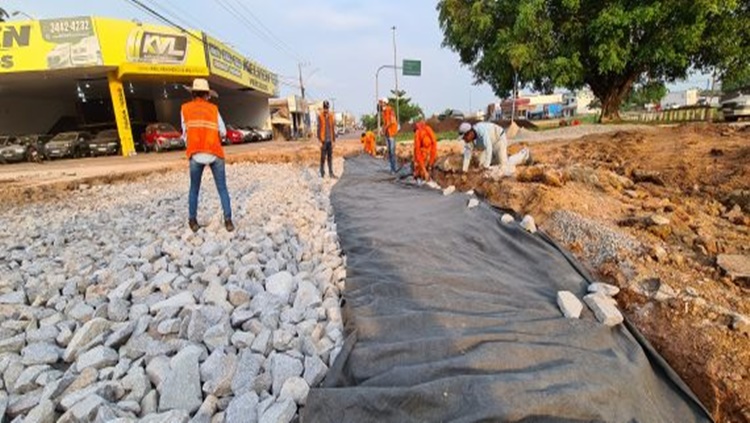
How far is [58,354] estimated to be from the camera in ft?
6.81

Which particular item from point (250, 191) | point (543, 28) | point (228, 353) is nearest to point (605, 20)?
point (543, 28)

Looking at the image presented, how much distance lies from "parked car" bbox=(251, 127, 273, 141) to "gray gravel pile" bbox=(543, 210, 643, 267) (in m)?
24.4

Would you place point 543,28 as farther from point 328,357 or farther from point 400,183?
point 328,357

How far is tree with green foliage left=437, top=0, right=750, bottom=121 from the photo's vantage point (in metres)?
14.8

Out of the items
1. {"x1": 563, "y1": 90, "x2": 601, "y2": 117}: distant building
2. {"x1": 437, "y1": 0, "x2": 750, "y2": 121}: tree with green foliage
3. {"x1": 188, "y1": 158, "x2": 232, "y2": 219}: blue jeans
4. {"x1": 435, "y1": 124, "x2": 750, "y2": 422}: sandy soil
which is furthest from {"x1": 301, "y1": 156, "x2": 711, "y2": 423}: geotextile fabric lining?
{"x1": 563, "y1": 90, "x2": 601, "y2": 117}: distant building

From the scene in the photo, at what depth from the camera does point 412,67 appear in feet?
61.8

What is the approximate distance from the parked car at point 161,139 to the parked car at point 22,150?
154 inches

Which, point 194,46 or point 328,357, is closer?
point 328,357

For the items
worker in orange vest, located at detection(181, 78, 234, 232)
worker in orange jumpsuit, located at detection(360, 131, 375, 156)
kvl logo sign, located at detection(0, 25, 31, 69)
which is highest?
kvl logo sign, located at detection(0, 25, 31, 69)

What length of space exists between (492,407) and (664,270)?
1.96 m

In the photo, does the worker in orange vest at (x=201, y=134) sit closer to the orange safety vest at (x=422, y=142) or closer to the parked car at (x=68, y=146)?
the orange safety vest at (x=422, y=142)

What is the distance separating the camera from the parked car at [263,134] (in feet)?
85.3

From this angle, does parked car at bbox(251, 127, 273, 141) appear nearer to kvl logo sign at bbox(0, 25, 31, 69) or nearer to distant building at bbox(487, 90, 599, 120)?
kvl logo sign at bbox(0, 25, 31, 69)

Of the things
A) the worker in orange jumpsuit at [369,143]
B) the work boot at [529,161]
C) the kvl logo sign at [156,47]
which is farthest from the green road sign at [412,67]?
the work boot at [529,161]
